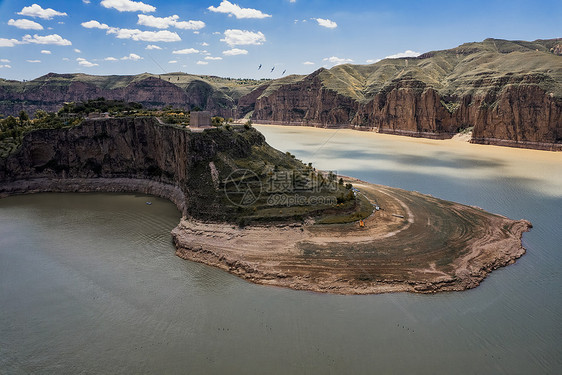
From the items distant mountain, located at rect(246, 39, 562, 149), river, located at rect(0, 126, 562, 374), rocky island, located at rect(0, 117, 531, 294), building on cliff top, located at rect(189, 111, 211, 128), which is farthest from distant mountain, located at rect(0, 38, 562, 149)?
building on cliff top, located at rect(189, 111, 211, 128)

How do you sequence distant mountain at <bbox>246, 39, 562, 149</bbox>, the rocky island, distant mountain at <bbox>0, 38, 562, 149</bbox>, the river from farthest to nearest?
distant mountain at <bbox>0, 38, 562, 149</bbox>
distant mountain at <bbox>246, 39, 562, 149</bbox>
the rocky island
the river

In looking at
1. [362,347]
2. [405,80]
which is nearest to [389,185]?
[362,347]

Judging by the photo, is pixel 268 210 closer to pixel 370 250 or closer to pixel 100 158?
pixel 370 250

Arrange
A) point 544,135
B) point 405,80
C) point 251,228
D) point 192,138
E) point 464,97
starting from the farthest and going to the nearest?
point 405,80, point 464,97, point 544,135, point 192,138, point 251,228

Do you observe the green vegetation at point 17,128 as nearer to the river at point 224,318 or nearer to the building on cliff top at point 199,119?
the river at point 224,318

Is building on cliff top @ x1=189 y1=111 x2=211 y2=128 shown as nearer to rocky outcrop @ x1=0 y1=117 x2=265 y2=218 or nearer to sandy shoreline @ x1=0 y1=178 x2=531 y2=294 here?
rocky outcrop @ x1=0 y1=117 x2=265 y2=218

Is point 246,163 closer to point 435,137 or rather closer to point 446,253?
point 446,253

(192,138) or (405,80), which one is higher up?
(405,80)
